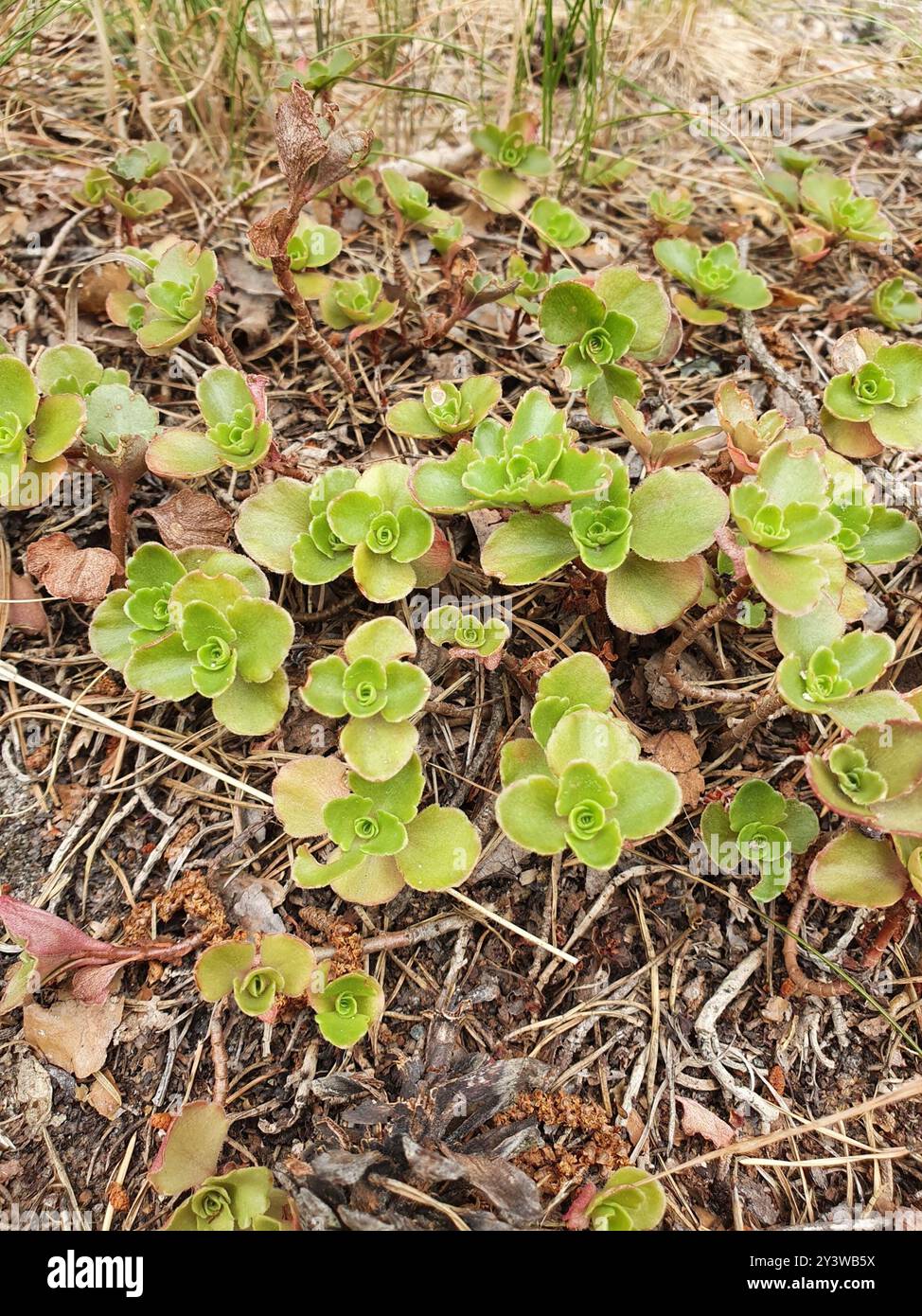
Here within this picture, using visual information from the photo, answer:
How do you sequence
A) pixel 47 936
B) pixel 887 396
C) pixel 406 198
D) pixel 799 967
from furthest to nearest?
pixel 406 198 → pixel 887 396 → pixel 799 967 → pixel 47 936

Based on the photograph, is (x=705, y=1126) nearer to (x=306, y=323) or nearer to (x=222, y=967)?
(x=222, y=967)

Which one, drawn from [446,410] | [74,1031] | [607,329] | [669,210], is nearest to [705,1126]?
[74,1031]

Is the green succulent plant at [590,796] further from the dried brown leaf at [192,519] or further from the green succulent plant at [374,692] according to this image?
the dried brown leaf at [192,519]

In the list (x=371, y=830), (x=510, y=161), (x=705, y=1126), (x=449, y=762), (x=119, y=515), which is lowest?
(x=705, y=1126)

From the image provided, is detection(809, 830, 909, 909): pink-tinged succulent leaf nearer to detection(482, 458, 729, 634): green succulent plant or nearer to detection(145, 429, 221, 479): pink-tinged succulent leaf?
detection(482, 458, 729, 634): green succulent plant

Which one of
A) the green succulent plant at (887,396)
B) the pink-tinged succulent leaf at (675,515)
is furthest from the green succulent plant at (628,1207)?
the green succulent plant at (887,396)

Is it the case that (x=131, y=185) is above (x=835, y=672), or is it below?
above

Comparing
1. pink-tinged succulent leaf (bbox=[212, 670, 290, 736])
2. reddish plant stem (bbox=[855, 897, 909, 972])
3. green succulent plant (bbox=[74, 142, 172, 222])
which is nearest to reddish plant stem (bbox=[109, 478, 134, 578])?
pink-tinged succulent leaf (bbox=[212, 670, 290, 736])
